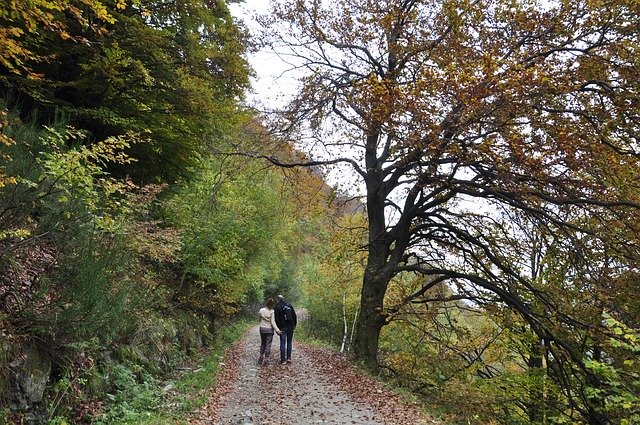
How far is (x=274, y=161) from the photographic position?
1207 centimetres

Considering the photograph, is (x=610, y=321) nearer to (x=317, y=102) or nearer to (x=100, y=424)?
(x=100, y=424)

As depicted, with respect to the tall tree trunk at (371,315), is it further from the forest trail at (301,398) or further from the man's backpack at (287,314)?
the man's backpack at (287,314)

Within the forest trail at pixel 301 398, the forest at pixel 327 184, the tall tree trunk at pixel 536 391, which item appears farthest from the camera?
the tall tree trunk at pixel 536 391

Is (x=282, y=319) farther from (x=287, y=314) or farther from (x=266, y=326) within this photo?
(x=266, y=326)

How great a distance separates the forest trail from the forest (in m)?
0.69

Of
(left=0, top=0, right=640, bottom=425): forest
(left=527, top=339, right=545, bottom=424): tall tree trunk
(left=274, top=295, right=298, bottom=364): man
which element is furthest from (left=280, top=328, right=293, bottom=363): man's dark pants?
(left=527, top=339, right=545, bottom=424): tall tree trunk

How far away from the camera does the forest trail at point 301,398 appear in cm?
727

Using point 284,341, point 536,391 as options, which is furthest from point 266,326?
point 536,391

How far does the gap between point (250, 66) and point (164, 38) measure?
3154mm

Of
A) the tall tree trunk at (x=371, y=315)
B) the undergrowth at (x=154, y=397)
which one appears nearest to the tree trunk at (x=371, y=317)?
the tall tree trunk at (x=371, y=315)

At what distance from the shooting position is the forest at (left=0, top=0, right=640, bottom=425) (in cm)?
575

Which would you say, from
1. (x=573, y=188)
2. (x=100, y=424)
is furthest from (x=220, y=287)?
(x=573, y=188)

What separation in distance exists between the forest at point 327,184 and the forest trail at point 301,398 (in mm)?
694

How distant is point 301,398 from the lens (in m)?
8.67
